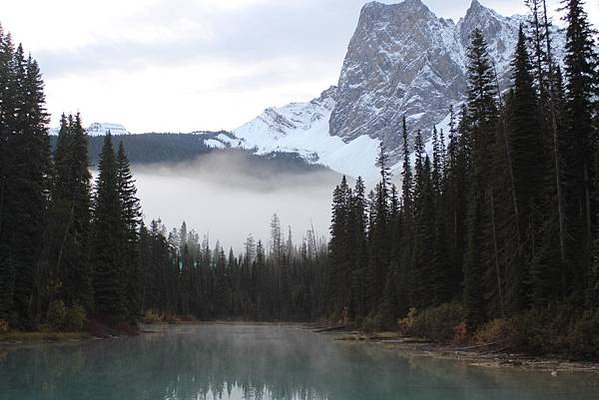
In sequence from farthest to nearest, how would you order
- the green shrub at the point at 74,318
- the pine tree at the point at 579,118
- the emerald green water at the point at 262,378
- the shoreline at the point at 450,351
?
the green shrub at the point at 74,318 < the pine tree at the point at 579,118 < the shoreline at the point at 450,351 < the emerald green water at the point at 262,378

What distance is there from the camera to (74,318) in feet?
163

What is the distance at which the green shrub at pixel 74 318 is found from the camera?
1935 inches

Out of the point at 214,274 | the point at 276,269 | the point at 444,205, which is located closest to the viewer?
the point at 444,205

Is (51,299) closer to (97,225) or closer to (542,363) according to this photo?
(97,225)

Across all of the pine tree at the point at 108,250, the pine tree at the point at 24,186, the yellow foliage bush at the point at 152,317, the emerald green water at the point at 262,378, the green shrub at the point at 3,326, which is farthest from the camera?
the yellow foliage bush at the point at 152,317

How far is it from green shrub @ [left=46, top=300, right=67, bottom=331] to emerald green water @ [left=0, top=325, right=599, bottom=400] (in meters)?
9.08

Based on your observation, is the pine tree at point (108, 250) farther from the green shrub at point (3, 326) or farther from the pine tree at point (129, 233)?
the green shrub at point (3, 326)

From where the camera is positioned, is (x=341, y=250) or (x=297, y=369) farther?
(x=341, y=250)

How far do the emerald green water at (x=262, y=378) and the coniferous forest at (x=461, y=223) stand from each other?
6.36m

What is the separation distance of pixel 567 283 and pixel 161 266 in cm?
9153

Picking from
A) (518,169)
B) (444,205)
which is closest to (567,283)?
(518,169)

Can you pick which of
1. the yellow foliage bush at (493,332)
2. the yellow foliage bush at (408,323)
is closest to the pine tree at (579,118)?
the yellow foliage bush at (493,332)

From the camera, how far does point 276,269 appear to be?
166 m

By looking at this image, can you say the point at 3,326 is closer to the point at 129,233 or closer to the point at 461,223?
the point at 129,233
